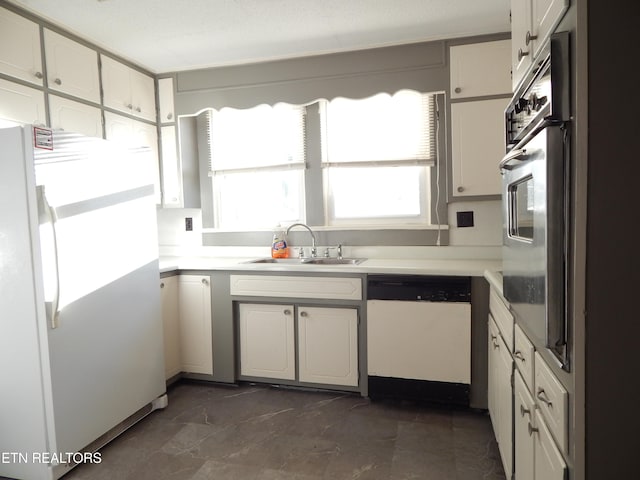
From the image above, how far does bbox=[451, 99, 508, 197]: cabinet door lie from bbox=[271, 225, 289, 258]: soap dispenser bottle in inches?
50.4

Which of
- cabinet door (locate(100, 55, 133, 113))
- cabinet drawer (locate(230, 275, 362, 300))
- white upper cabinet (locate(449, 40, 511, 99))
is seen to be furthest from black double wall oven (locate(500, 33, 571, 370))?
cabinet door (locate(100, 55, 133, 113))

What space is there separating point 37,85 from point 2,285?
3.88 feet

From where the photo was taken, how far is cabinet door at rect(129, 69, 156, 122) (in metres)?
3.06

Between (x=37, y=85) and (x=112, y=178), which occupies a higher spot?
(x=37, y=85)

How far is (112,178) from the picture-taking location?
7.11 feet

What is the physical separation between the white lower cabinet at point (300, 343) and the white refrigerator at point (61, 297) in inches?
30.4

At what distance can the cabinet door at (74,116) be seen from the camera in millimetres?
2445

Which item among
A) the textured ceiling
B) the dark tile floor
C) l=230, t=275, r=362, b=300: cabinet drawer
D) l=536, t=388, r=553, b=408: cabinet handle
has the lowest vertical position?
the dark tile floor

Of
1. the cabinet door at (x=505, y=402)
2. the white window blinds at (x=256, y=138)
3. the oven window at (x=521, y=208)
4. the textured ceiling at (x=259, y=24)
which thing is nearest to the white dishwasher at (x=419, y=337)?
the cabinet door at (x=505, y=402)

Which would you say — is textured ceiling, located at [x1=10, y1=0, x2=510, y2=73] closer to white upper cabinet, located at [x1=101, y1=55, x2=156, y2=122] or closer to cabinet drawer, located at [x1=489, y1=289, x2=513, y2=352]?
white upper cabinet, located at [x1=101, y1=55, x2=156, y2=122]

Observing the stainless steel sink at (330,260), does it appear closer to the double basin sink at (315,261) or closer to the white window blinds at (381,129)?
the double basin sink at (315,261)

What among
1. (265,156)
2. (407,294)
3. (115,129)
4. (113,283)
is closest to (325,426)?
(407,294)

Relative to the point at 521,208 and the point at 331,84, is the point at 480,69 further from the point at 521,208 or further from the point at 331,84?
the point at 521,208

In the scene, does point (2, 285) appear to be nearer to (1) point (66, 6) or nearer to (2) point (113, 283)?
(2) point (113, 283)
